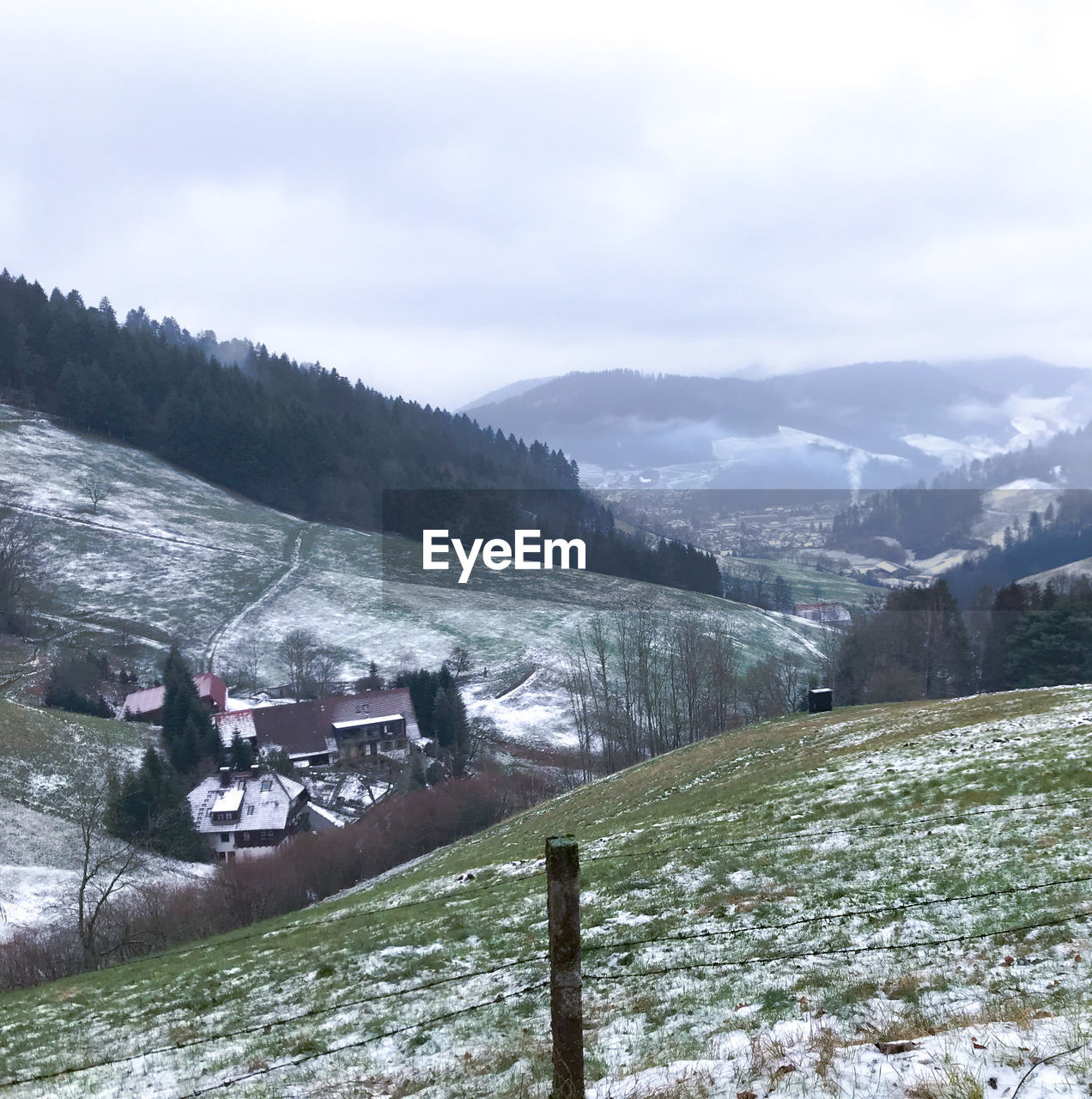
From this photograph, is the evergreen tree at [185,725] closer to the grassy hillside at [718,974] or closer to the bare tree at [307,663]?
the bare tree at [307,663]

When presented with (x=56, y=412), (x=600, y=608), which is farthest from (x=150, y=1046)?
(x=56, y=412)

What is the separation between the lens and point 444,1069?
992cm

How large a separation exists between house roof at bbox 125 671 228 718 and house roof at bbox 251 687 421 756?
6272 millimetres

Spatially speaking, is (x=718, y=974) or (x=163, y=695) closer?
(x=718, y=974)

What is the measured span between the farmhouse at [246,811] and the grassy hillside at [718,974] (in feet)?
138

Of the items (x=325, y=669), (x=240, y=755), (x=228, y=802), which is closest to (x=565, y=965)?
(x=228, y=802)

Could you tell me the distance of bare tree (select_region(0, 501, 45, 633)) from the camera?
100562 millimetres

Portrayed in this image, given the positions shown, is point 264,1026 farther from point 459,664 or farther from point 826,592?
point 826,592

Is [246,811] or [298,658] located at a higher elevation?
[298,658]

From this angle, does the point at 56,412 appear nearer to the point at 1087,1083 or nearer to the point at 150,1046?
the point at 150,1046

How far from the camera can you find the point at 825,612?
151m

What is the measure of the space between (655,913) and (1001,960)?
643 centimetres

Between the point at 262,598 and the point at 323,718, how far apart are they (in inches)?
1405

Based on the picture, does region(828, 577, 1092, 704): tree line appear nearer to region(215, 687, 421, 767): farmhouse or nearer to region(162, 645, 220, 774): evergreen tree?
region(215, 687, 421, 767): farmhouse
